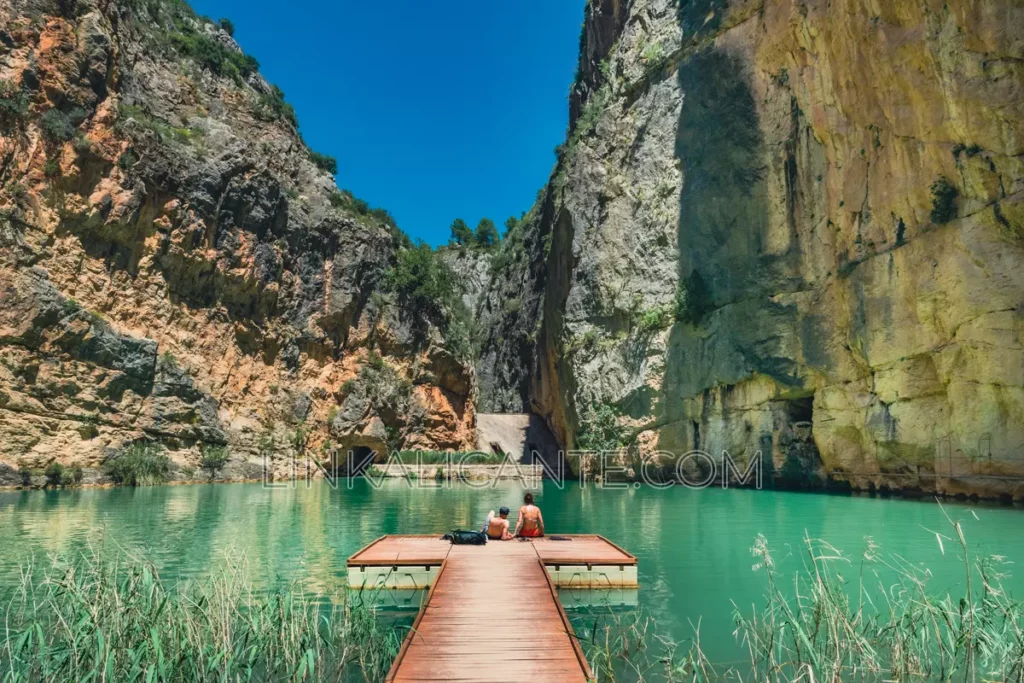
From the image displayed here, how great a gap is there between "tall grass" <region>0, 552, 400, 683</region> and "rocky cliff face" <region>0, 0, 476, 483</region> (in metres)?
24.8

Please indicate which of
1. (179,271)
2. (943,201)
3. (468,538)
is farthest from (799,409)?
(179,271)

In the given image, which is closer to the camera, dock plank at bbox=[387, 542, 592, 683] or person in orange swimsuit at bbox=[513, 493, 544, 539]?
dock plank at bbox=[387, 542, 592, 683]

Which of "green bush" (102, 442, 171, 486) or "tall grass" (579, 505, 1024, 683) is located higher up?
"green bush" (102, 442, 171, 486)

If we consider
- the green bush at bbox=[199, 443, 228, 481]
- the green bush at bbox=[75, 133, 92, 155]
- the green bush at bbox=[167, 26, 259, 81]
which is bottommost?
the green bush at bbox=[199, 443, 228, 481]

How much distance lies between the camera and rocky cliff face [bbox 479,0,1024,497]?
71.6 feet

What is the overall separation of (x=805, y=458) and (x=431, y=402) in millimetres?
24149

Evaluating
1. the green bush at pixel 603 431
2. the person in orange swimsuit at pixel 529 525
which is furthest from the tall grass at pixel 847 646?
the green bush at pixel 603 431

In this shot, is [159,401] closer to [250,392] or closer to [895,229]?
[250,392]

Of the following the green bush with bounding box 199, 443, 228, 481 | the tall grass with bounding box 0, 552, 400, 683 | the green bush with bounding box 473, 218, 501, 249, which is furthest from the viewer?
the green bush with bounding box 473, 218, 501, 249

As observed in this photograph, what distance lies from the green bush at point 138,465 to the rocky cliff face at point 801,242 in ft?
67.2

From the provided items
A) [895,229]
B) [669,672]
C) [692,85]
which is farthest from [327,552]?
[692,85]

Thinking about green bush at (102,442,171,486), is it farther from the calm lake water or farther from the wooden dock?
the wooden dock

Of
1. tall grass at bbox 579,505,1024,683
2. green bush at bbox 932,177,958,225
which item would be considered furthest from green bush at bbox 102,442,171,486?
green bush at bbox 932,177,958,225

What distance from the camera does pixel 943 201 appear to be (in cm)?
2345
